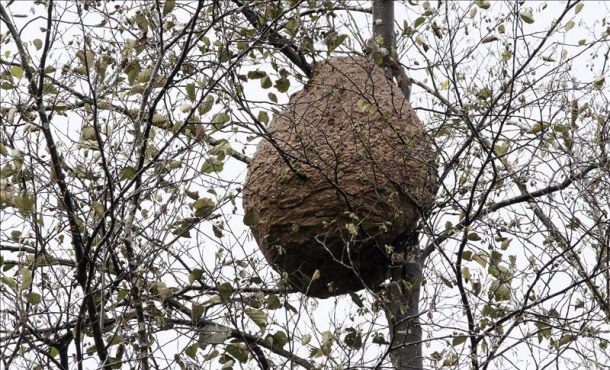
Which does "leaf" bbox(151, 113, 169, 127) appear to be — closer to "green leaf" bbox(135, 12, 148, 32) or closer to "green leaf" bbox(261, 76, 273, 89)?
"green leaf" bbox(135, 12, 148, 32)

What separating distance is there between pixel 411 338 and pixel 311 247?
737 mm

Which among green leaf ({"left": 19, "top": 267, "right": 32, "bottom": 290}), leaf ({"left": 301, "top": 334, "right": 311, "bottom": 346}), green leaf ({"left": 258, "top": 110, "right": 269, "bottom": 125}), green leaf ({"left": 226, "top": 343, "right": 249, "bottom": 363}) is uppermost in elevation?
green leaf ({"left": 258, "top": 110, "right": 269, "bottom": 125})

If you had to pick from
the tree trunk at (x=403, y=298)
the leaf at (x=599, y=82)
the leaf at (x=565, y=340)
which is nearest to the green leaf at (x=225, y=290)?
the tree trunk at (x=403, y=298)

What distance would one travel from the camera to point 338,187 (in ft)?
16.1

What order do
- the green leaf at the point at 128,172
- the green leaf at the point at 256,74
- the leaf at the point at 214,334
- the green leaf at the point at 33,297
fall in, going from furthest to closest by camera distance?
the green leaf at the point at 256,74 → the leaf at the point at 214,334 → the green leaf at the point at 128,172 → the green leaf at the point at 33,297

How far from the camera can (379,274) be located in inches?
207

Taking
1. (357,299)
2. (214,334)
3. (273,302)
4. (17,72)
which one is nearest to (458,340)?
(357,299)

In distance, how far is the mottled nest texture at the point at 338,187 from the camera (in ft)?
16.3

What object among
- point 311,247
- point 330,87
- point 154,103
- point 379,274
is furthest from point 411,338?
point 154,103

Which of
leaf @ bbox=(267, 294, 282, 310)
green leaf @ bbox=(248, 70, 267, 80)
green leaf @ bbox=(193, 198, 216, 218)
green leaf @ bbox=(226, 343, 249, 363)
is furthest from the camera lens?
green leaf @ bbox=(248, 70, 267, 80)

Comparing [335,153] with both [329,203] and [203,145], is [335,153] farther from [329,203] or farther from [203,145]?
[203,145]

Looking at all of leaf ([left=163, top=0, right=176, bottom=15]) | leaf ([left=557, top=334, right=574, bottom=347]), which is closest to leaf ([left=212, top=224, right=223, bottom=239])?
leaf ([left=163, top=0, right=176, bottom=15])

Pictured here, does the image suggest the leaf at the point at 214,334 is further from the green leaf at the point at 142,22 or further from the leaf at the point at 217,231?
the green leaf at the point at 142,22

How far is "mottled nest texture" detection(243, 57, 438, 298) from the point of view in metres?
4.96
